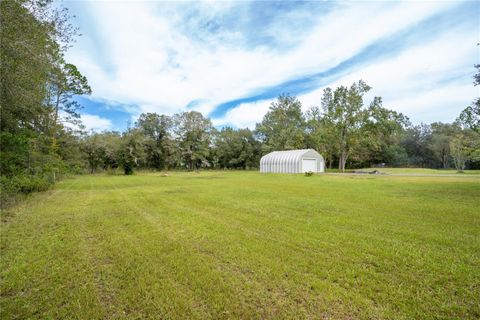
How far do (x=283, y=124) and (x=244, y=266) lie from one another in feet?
149

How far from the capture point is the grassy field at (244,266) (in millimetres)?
2588

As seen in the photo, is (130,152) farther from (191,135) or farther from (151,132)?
(191,135)

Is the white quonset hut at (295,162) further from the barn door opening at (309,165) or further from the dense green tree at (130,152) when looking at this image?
the dense green tree at (130,152)

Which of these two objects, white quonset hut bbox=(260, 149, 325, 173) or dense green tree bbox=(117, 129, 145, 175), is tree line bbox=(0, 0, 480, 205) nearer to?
dense green tree bbox=(117, 129, 145, 175)

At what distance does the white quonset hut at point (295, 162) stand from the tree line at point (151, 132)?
6312mm

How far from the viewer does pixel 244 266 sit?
3.59 metres

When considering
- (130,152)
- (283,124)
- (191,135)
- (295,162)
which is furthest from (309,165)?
(130,152)

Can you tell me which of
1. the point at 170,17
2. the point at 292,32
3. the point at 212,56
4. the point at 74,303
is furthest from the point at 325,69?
the point at 74,303

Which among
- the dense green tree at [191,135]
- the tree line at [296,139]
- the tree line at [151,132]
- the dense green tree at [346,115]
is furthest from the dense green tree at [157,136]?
the dense green tree at [346,115]

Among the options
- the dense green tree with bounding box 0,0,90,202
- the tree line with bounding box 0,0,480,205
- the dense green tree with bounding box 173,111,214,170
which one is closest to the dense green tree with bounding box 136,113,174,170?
the tree line with bounding box 0,0,480,205

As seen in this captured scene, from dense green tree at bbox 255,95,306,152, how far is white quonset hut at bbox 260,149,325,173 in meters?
9.38

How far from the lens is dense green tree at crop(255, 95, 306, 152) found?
45.1 metres

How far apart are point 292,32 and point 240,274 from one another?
41.8ft

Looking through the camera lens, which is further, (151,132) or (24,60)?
(151,132)
